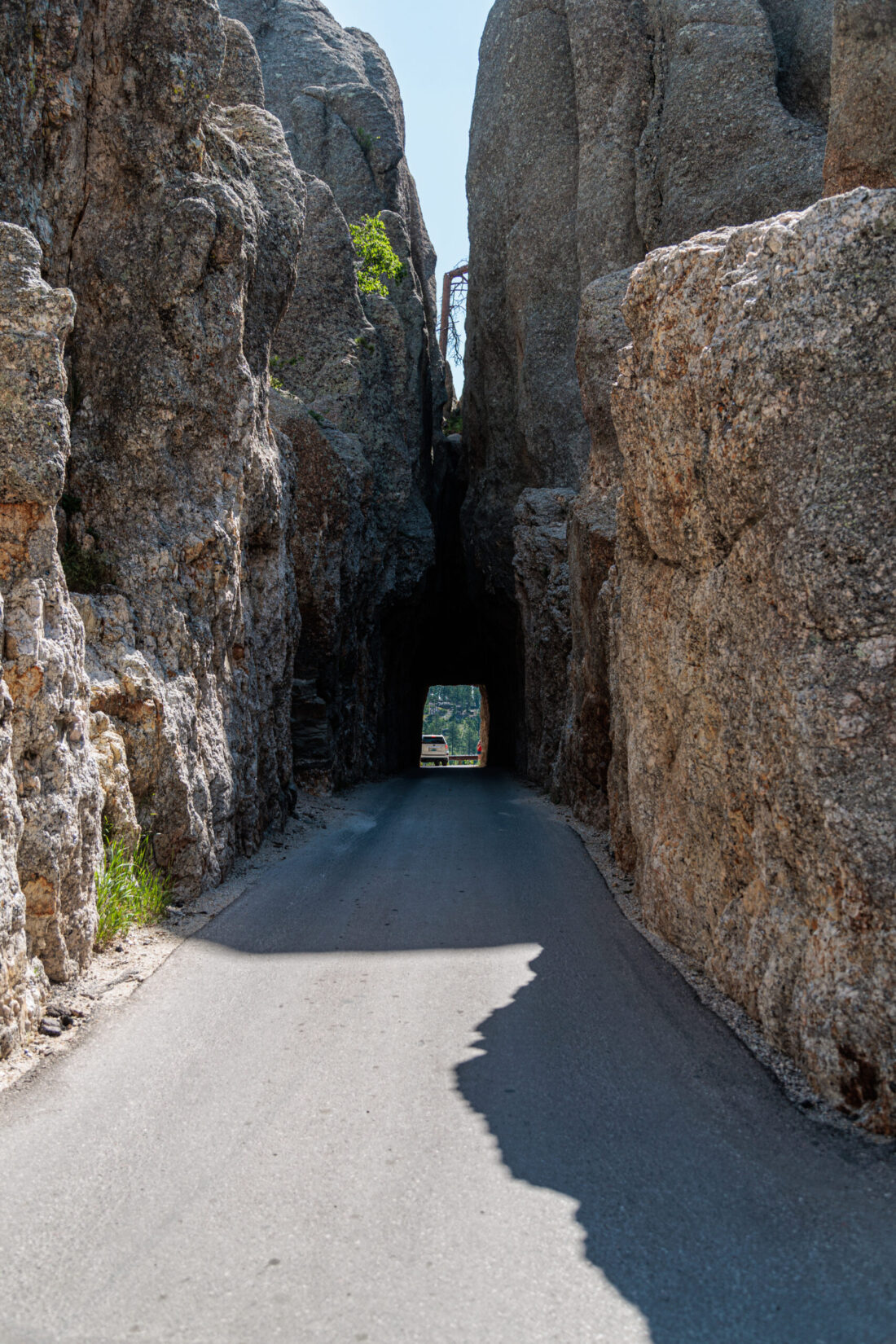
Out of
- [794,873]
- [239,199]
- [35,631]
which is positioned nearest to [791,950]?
[794,873]

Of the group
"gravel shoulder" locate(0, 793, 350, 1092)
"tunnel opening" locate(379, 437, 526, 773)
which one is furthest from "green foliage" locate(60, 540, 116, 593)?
"tunnel opening" locate(379, 437, 526, 773)

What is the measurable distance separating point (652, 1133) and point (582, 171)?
68.1ft

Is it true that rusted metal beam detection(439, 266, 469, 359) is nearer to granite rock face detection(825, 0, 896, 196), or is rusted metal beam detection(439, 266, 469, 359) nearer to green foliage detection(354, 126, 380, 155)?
green foliage detection(354, 126, 380, 155)

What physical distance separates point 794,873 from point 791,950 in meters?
0.41

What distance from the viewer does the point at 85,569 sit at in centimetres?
907

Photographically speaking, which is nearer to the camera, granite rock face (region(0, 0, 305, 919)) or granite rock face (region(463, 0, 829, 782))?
granite rock face (region(0, 0, 305, 919))

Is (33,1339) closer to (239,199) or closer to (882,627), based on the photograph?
(882,627)

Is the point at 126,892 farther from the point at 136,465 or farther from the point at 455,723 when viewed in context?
the point at 455,723

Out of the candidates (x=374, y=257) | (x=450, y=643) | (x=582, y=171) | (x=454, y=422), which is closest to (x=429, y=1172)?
(x=582, y=171)

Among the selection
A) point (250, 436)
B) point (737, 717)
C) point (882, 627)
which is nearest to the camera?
point (882, 627)

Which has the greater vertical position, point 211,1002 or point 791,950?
point 791,950

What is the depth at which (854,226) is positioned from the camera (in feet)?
17.2

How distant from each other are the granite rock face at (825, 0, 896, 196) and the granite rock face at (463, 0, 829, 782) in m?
5.27

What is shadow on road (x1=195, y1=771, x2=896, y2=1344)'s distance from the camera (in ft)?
11.6
